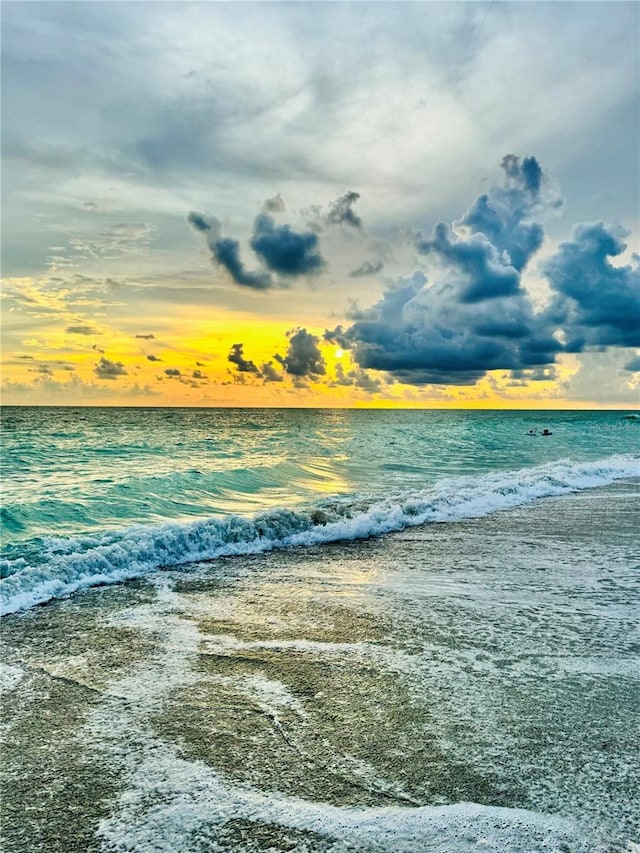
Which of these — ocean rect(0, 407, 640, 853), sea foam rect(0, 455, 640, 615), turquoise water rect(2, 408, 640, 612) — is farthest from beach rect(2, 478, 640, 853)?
turquoise water rect(2, 408, 640, 612)

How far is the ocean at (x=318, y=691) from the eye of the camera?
140 inches

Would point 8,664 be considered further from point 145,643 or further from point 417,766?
point 417,766

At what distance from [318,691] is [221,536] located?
6335 millimetres

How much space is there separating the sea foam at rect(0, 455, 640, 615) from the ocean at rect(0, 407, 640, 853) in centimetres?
5

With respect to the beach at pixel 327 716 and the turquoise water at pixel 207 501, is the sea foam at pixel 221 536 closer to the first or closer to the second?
the turquoise water at pixel 207 501

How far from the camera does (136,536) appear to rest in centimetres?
1066

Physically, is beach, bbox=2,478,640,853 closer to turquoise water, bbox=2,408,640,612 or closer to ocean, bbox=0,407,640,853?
ocean, bbox=0,407,640,853

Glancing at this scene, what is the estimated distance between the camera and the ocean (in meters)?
3.56

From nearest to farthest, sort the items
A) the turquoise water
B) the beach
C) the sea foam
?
the beach
the sea foam
the turquoise water

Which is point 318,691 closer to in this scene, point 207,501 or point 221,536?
point 221,536

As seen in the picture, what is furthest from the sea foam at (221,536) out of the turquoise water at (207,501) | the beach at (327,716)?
the beach at (327,716)

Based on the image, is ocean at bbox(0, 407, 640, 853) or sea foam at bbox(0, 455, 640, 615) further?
sea foam at bbox(0, 455, 640, 615)

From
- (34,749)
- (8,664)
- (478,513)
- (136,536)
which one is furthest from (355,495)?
(34,749)

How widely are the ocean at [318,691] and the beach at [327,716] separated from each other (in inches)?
0.7
